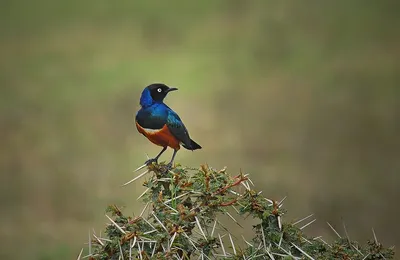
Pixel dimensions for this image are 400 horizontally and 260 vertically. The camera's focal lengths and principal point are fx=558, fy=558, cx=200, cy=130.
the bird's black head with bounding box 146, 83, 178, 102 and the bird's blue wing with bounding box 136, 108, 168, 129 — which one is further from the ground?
the bird's black head with bounding box 146, 83, 178, 102

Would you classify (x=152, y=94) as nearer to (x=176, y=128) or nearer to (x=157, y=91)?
(x=157, y=91)

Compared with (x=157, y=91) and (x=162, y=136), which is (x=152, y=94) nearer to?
(x=157, y=91)

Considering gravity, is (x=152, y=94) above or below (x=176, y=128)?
above

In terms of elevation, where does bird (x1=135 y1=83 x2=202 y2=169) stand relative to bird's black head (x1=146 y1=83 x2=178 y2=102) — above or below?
below

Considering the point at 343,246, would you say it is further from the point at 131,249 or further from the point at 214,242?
the point at 131,249

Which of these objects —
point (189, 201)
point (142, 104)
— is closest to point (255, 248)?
point (189, 201)

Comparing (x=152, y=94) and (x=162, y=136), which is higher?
(x=152, y=94)

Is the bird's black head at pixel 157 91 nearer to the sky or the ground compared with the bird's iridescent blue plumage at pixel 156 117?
nearer to the sky

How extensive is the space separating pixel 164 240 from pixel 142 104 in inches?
22.6

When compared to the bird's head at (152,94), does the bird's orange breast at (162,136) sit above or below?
below

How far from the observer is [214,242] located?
3.87ft

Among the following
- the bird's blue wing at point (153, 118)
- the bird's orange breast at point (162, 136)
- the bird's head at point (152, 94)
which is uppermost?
the bird's head at point (152, 94)

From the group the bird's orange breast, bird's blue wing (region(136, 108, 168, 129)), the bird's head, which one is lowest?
the bird's orange breast

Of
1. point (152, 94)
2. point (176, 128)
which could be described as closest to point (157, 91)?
point (152, 94)
